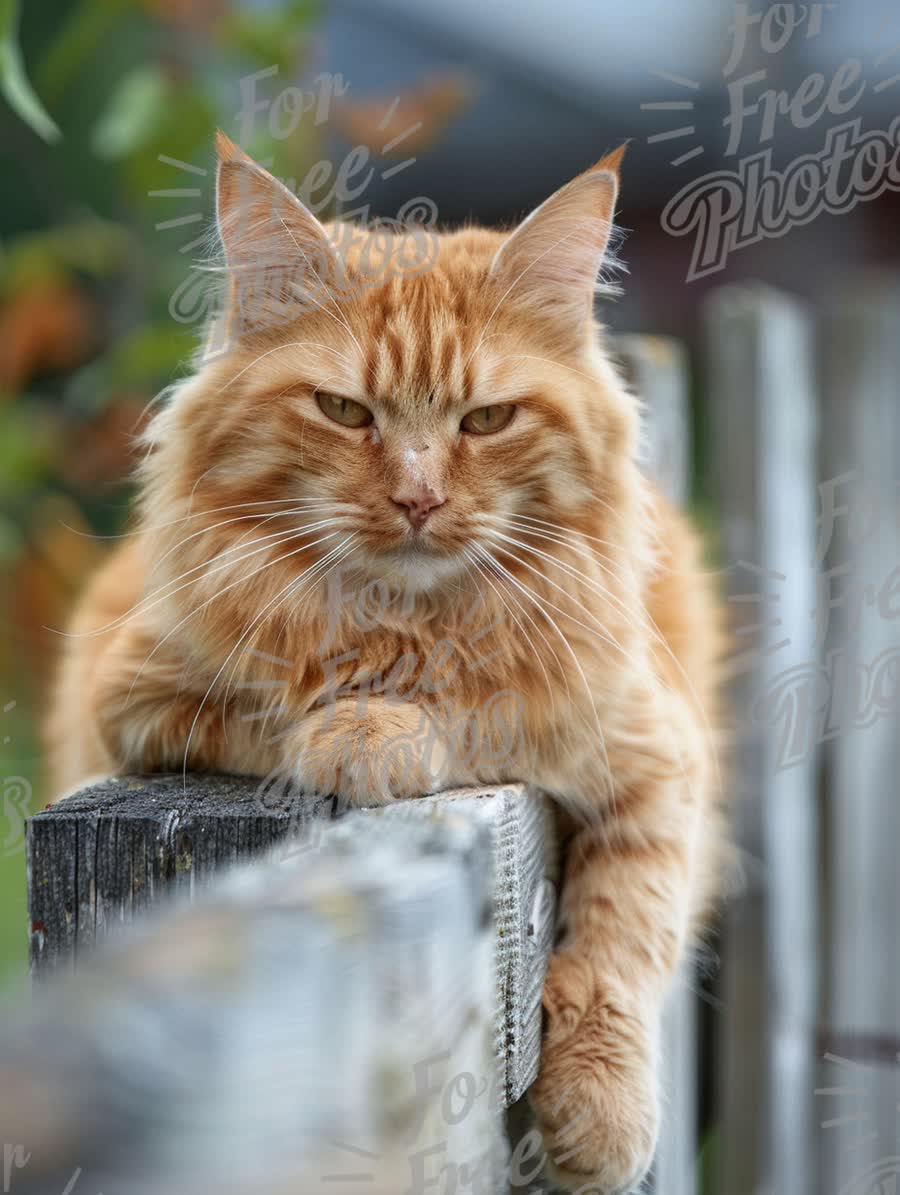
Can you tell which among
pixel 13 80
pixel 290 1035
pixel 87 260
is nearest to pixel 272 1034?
pixel 290 1035

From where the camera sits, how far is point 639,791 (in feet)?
4.89

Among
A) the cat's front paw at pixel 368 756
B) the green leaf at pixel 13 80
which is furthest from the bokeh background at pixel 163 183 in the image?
the cat's front paw at pixel 368 756

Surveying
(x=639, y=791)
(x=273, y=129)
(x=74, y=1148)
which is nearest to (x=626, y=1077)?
(x=639, y=791)

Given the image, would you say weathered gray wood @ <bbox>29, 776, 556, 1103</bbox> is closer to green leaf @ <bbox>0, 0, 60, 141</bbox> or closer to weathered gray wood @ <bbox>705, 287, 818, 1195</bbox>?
green leaf @ <bbox>0, 0, 60, 141</bbox>

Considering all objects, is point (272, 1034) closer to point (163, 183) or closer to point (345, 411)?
point (345, 411)

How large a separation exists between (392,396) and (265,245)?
220 millimetres

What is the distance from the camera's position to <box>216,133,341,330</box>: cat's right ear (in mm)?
1184

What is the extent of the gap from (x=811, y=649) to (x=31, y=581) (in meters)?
1.88

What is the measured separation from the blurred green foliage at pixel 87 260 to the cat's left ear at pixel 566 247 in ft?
3.47

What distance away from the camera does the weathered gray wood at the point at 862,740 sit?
2252 mm

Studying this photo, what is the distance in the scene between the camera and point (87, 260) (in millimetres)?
2637

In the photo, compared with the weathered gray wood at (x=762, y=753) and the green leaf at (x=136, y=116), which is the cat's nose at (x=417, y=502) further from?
the green leaf at (x=136, y=116)

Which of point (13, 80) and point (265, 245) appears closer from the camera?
point (265, 245)

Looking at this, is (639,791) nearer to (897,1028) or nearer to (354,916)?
(354,916)
